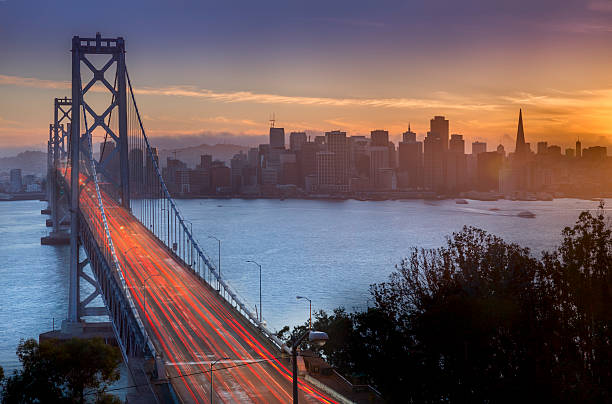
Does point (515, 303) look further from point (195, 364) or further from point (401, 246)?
point (401, 246)

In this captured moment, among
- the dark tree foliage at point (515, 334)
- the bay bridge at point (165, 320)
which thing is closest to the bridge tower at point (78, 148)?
the bay bridge at point (165, 320)

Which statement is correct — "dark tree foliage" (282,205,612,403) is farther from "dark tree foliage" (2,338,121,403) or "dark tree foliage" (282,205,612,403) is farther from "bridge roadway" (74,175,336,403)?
"dark tree foliage" (2,338,121,403)

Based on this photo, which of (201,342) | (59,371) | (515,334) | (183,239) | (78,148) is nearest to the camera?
(515,334)

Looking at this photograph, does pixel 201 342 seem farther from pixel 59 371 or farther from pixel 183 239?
pixel 183 239

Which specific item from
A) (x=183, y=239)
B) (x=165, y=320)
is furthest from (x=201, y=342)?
(x=183, y=239)

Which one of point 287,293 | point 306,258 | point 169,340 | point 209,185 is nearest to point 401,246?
point 306,258

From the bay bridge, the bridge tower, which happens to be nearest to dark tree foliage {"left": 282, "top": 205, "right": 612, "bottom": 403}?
the bay bridge
